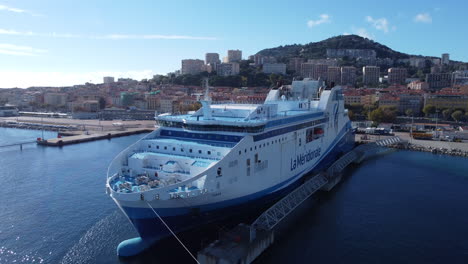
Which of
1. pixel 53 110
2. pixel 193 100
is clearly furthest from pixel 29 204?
pixel 53 110

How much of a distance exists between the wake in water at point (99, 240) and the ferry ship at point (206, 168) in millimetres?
1331

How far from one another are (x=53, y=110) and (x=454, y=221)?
103 meters

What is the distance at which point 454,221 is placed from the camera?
1945 cm

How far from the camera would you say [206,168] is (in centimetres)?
1545

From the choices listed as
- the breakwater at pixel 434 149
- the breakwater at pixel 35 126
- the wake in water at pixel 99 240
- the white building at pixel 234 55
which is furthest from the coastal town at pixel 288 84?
the wake in water at pixel 99 240

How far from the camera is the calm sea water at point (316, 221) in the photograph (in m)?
15.8

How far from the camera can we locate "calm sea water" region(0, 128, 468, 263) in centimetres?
1579

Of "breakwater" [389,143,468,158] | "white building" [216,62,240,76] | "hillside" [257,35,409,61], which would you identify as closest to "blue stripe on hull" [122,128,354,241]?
"breakwater" [389,143,468,158]

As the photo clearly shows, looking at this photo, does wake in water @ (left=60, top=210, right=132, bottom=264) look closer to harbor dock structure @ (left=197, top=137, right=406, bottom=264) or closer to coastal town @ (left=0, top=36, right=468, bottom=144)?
harbor dock structure @ (left=197, top=137, right=406, bottom=264)

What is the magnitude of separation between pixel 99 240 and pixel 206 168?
6.68 meters

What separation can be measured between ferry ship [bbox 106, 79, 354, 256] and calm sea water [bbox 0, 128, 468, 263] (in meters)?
1.68

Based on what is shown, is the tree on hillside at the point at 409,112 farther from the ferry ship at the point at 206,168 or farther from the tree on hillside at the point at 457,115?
the ferry ship at the point at 206,168

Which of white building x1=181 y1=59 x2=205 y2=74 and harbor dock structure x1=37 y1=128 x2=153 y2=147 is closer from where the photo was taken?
harbor dock structure x1=37 y1=128 x2=153 y2=147

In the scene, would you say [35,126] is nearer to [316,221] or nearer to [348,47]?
[316,221]
